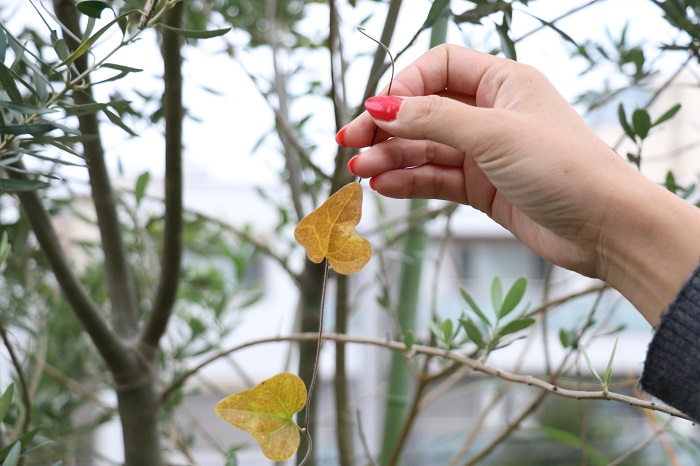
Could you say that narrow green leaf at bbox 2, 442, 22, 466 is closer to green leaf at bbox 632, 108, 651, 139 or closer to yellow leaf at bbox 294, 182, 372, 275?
yellow leaf at bbox 294, 182, 372, 275

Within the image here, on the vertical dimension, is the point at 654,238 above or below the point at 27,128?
below

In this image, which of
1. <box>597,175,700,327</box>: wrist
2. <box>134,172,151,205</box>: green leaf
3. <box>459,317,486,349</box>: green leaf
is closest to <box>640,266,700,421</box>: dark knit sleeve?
<box>597,175,700,327</box>: wrist

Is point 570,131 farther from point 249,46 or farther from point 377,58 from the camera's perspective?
Answer: point 249,46

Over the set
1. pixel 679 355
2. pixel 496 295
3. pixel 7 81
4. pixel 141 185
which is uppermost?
pixel 141 185

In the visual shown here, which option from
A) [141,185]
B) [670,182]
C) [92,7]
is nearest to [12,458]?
[92,7]

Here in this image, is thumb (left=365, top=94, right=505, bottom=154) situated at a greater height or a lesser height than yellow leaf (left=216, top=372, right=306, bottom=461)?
greater

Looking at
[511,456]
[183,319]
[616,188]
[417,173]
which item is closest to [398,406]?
[183,319]

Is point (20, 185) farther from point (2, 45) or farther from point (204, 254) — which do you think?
point (204, 254)
